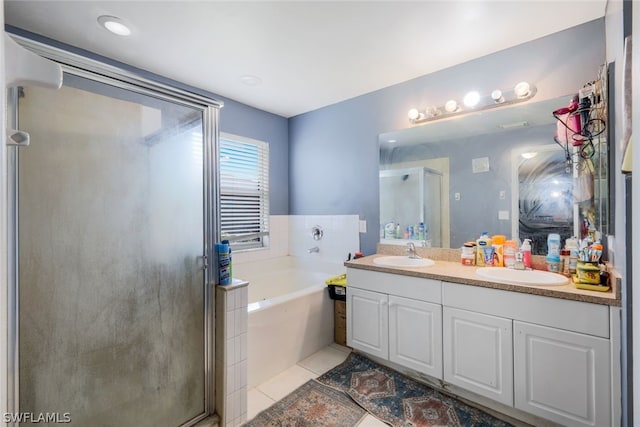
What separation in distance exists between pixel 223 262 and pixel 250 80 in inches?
66.6

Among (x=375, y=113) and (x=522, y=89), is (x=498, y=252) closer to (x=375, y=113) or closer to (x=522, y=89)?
(x=522, y=89)

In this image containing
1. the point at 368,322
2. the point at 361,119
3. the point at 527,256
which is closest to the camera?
the point at 527,256

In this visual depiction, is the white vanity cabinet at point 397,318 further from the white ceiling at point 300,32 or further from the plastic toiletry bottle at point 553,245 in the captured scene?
the white ceiling at point 300,32

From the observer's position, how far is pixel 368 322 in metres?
2.22

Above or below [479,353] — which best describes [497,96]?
above

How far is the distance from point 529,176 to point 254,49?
2.08m

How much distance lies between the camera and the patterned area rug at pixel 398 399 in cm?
173

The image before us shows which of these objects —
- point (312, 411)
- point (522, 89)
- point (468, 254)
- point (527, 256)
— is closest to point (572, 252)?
point (527, 256)

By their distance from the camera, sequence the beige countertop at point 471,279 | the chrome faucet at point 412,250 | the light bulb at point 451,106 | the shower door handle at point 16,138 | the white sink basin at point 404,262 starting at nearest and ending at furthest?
the shower door handle at point 16,138, the beige countertop at point 471,279, the white sink basin at point 404,262, the light bulb at point 451,106, the chrome faucet at point 412,250

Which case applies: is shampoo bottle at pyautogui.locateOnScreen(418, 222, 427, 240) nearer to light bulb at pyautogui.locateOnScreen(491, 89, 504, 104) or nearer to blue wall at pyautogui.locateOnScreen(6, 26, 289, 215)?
light bulb at pyautogui.locateOnScreen(491, 89, 504, 104)

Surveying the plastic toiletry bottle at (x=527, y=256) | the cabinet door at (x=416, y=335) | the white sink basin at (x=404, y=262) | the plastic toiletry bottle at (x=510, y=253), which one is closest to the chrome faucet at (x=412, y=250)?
the white sink basin at (x=404, y=262)

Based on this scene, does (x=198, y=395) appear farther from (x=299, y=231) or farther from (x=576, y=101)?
(x=576, y=101)

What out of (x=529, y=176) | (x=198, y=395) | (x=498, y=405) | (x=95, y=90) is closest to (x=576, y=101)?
(x=529, y=176)

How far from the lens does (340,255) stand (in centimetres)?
312
